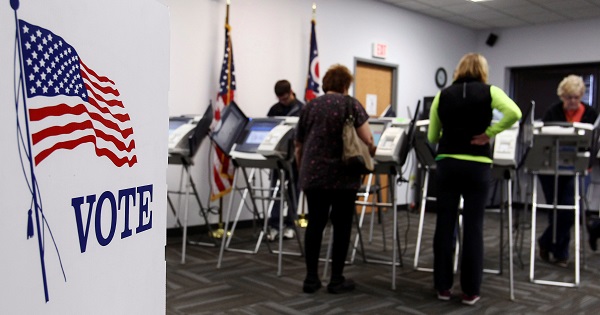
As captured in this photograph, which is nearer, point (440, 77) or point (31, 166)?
point (31, 166)

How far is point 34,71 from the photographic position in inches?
22.3

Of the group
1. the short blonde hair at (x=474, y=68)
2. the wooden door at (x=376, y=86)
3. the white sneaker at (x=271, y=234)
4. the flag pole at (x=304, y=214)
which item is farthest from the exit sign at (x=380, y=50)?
the short blonde hair at (x=474, y=68)

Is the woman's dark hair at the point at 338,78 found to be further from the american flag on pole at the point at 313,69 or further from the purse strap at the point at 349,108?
the american flag on pole at the point at 313,69

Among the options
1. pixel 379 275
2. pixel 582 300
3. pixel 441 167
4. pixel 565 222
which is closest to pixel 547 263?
pixel 565 222

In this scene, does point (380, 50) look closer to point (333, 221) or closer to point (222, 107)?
point (222, 107)

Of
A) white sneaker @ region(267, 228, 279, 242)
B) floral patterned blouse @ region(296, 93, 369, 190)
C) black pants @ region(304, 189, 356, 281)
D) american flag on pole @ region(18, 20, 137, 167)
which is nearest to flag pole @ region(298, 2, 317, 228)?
white sneaker @ region(267, 228, 279, 242)

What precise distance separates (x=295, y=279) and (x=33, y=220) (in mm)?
3316

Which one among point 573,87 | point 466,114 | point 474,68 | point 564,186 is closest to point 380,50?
point 573,87

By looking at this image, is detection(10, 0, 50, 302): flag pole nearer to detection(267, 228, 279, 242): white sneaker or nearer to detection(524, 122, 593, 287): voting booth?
detection(524, 122, 593, 287): voting booth

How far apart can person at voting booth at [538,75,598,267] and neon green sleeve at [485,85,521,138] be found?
55.1 inches

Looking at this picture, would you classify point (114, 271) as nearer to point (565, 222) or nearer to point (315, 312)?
point (315, 312)

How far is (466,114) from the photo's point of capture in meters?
3.14

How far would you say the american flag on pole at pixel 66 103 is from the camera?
0.56m

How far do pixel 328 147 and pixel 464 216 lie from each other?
0.88 m
